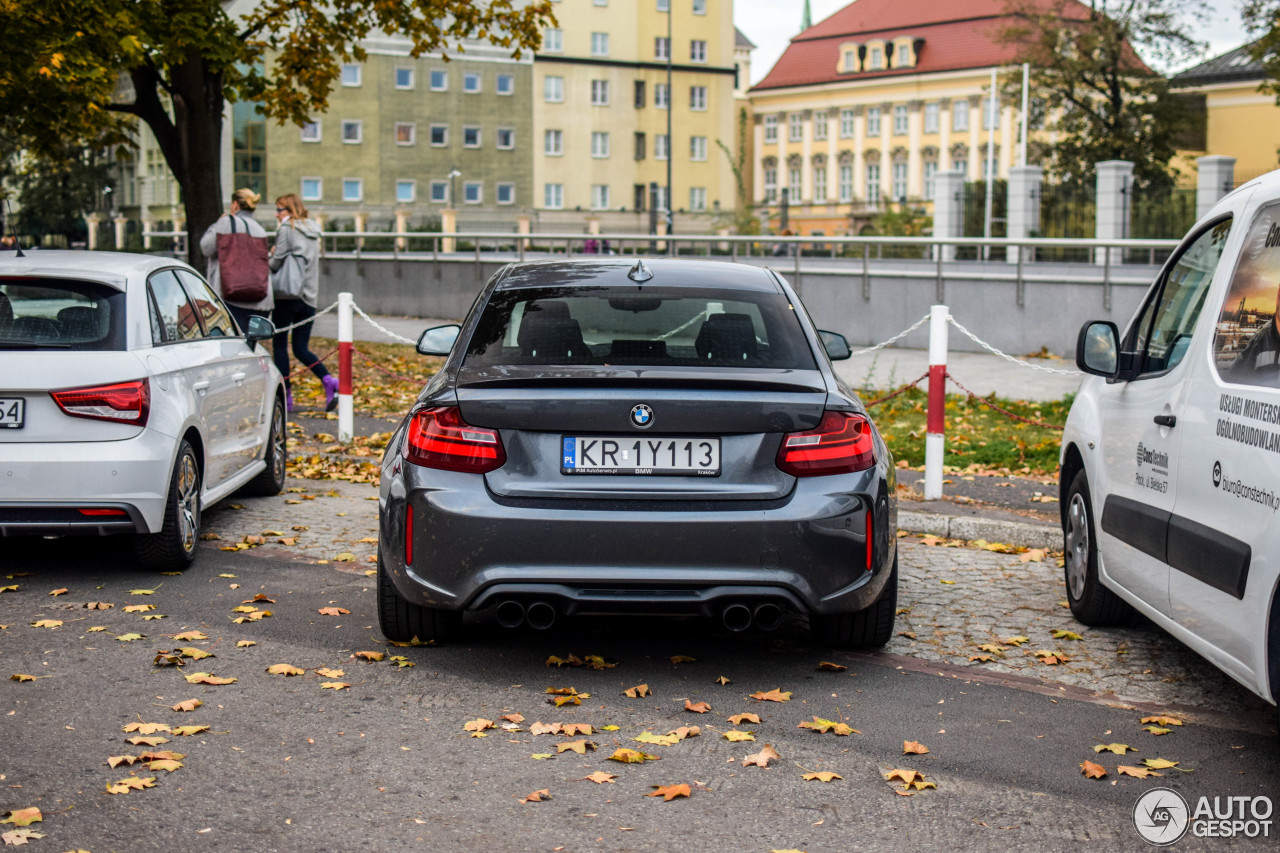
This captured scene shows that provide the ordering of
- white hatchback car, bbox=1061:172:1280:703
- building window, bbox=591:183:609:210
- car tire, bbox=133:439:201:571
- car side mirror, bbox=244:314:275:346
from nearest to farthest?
white hatchback car, bbox=1061:172:1280:703 → car tire, bbox=133:439:201:571 → car side mirror, bbox=244:314:275:346 → building window, bbox=591:183:609:210

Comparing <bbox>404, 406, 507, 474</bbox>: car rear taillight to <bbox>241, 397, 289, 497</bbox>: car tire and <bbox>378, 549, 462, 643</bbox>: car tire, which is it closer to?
<bbox>378, 549, 462, 643</bbox>: car tire

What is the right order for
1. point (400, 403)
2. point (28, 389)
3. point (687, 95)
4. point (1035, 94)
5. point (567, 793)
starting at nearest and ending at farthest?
point (567, 793) < point (28, 389) < point (400, 403) < point (1035, 94) < point (687, 95)

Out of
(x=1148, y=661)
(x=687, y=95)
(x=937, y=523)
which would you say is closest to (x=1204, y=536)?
(x=1148, y=661)

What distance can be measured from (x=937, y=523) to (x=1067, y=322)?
47.4 feet

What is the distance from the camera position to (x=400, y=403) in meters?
15.5

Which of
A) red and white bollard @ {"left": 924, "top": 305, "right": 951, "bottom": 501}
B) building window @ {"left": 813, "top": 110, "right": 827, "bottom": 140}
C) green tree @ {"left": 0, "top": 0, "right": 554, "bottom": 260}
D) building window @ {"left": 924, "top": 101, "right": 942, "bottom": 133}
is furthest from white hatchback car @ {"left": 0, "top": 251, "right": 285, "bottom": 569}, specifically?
building window @ {"left": 813, "top": 110, "right": 827, "bottom": 140}

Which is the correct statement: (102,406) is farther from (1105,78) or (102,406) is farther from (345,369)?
(1105,78)

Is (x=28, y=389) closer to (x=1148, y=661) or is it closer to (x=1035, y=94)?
(x=1148, y=661)

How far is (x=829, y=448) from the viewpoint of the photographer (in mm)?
5273

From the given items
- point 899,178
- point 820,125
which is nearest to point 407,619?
point 899,178

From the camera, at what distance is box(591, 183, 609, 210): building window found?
317 feet

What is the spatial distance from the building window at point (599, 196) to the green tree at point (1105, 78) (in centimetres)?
4125

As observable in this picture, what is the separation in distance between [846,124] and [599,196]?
Result: 17.1 meters

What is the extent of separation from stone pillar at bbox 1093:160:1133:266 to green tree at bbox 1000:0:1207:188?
80.8ft
